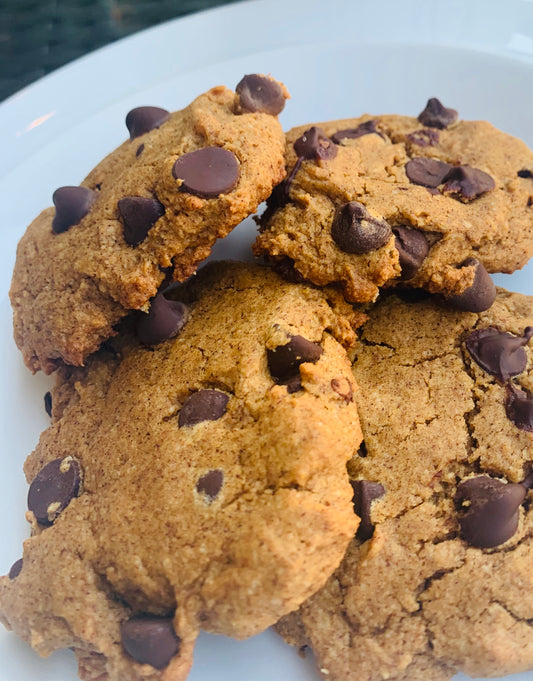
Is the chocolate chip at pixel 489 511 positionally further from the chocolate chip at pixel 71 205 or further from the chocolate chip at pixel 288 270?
the chocolate chip at pixel 71 205

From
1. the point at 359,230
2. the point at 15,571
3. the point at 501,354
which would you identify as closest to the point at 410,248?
the point at 359,230

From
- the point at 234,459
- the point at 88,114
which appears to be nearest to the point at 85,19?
the point at 88,114

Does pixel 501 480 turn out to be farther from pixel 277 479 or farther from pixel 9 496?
pixel 9 496

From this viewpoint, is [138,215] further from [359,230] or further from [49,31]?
[49,31]

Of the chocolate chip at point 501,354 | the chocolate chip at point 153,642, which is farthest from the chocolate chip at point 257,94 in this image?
the chocolate chip at point 153,642

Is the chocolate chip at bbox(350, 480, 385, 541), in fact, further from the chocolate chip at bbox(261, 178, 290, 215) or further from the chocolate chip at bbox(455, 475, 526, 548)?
the chocolate chip at bbox(261, 178, 290, 215)

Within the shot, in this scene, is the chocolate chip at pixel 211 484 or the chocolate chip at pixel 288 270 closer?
the chocolate chip at pixel 211 484
